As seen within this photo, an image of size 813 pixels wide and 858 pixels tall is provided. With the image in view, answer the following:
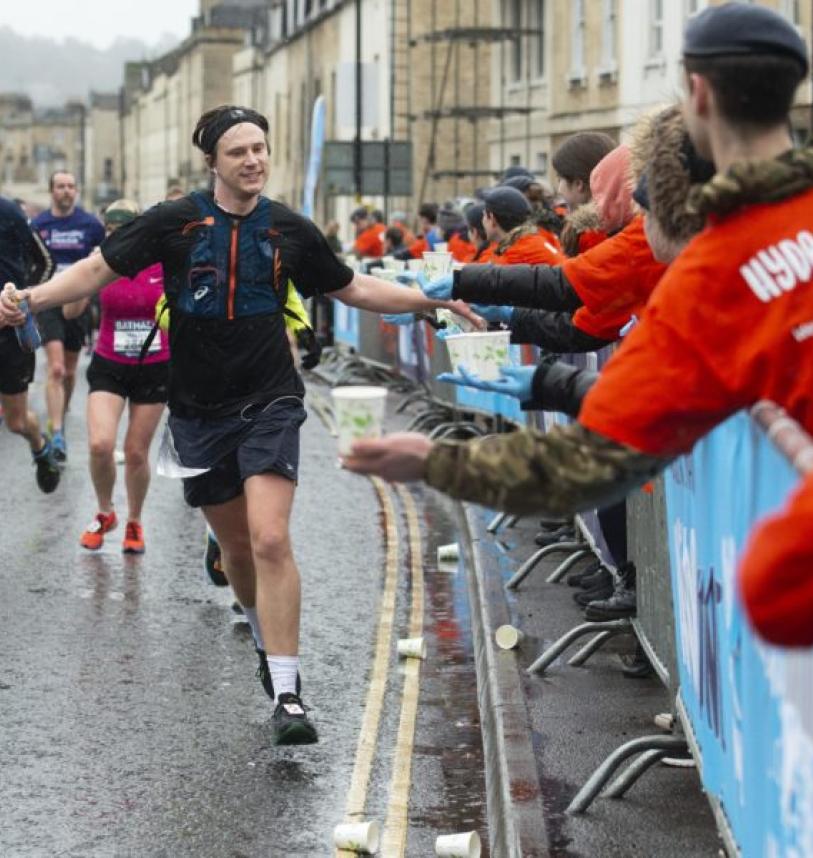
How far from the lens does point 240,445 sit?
729cm

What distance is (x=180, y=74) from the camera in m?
111

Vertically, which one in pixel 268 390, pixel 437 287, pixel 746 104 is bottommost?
pixel 268 390

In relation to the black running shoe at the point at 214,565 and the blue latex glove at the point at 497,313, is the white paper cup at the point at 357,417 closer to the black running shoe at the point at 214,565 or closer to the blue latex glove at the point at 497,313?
the blue latex glove at the point at 497,313

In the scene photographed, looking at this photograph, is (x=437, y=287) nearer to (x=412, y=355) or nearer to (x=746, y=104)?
(x=746, y=104)

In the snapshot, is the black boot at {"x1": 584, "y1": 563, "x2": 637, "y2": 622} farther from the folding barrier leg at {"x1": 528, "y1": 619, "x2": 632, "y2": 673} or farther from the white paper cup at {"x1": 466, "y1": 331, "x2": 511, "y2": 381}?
the white paper cup at {"x1": 466, "y1": 331, "x2": 511, "y2": 381}

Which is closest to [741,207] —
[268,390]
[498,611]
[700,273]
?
[700,273]

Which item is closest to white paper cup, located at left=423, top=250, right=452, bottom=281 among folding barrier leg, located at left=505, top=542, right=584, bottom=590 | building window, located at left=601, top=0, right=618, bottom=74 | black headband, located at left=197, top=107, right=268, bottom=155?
black headband, located at left=197, top=107, right=268, bottom=155

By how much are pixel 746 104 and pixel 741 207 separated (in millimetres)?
188

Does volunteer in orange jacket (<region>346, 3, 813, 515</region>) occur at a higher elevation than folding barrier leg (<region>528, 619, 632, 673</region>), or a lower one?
higher

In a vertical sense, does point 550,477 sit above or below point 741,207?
below

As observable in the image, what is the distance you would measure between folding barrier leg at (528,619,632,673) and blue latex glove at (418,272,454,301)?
1.92 metres

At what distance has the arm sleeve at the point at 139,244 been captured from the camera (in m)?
7.23

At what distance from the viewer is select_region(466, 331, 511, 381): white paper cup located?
6.14m

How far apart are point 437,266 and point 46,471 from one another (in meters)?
6.60
